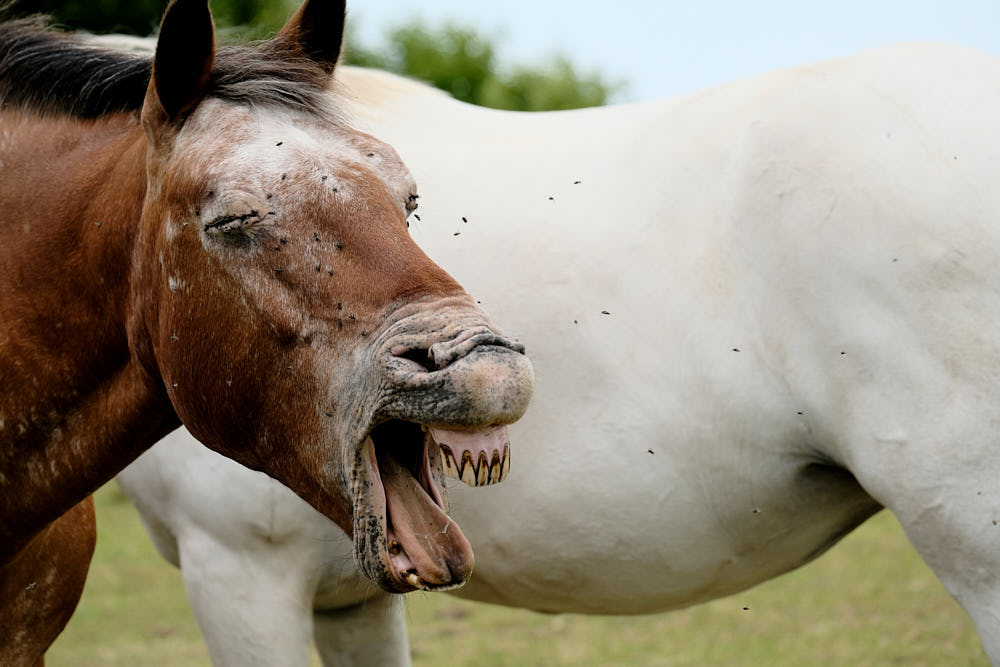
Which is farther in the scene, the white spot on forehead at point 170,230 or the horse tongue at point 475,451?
the white spot on forehead at point 170,230

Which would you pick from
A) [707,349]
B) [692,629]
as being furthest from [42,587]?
[692,629]

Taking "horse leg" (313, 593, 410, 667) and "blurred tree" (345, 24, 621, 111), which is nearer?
"horse leg" (313, 593, 410, 667)

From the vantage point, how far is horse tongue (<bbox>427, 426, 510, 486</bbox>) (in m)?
1.90

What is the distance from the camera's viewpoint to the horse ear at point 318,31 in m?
2.49

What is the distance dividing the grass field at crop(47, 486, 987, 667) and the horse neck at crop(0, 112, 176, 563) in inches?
152

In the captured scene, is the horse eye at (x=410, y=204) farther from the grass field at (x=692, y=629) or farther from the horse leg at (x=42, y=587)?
the grass field at (x=692, y=629)

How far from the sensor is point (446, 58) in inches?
681

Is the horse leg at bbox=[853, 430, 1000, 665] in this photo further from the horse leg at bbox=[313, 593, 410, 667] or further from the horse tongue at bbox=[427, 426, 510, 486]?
the horse leg at bbox=[313, 593, 410, 667]

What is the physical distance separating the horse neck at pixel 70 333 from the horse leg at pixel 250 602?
0.76m

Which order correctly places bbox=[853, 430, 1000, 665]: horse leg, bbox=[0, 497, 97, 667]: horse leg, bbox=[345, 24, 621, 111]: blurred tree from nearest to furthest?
bbox=[853, 430, 1000, 665]: horse leg < bbox=[0, 497, 97, 667]: horse leg < bbox=[345, 24, 621, 111]: blurred tree

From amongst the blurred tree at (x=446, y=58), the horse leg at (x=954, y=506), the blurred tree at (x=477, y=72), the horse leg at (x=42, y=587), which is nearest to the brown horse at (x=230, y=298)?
the horse leg at (x=42, y=587)

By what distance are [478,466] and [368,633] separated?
184cm

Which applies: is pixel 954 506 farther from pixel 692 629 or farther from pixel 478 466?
pixel 692 629

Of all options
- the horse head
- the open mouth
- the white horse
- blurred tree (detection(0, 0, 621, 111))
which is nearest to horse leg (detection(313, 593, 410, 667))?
the white horse
